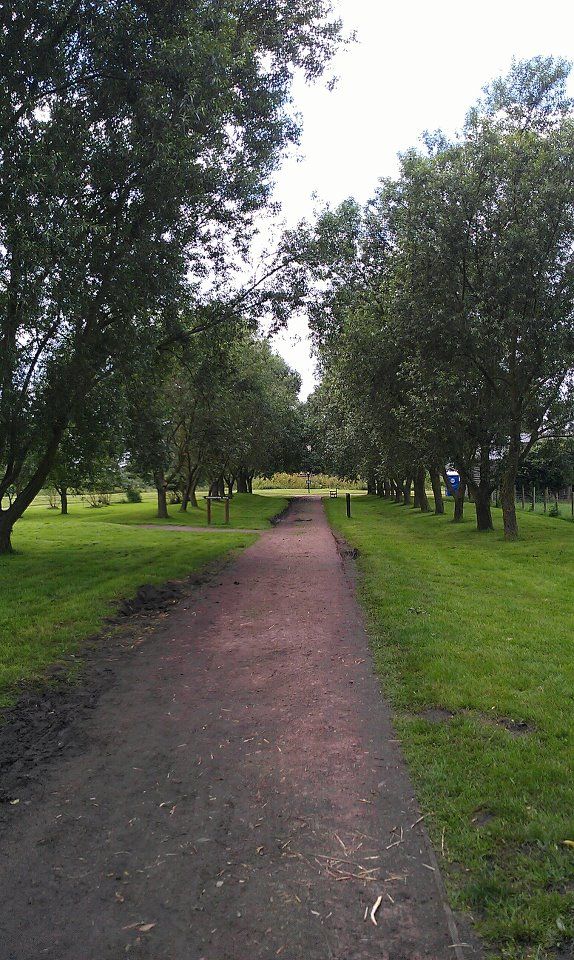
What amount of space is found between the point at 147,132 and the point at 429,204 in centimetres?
965

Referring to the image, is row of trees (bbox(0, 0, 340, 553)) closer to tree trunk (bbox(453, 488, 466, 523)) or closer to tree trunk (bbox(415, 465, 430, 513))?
tree trunk (bbox(453, 488, 466, 523))

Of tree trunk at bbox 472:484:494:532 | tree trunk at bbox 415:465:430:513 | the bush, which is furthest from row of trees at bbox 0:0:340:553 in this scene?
the bush

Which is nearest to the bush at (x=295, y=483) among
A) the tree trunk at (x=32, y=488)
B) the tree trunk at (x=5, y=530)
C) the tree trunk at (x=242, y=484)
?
the tree trunk at (x=242, y=484)

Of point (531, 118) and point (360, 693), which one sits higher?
point (531, 118)

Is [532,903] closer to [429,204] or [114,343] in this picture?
[114,343]

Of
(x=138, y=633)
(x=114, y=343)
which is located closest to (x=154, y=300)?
(x=114, y=343)

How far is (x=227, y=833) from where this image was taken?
3.37 m

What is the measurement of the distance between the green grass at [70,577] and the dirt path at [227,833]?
5.74 ft

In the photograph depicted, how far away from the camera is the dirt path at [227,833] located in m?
2.60

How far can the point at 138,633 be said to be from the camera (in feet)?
27.1

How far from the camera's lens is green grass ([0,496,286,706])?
287 inches

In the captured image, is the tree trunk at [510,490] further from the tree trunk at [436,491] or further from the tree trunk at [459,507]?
→ the tree trunk at [436,491]

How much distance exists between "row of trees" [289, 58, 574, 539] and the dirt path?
12.0 metres

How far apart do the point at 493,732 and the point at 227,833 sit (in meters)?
2.21
